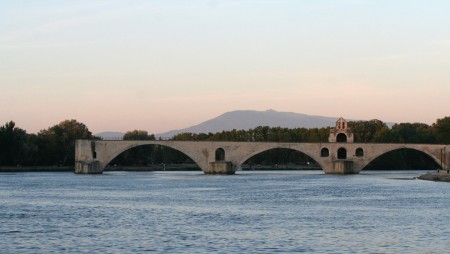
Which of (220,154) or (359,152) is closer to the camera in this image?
(359,152)

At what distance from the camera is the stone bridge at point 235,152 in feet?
430

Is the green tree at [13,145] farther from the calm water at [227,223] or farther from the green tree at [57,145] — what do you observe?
the calm water at [227,223]

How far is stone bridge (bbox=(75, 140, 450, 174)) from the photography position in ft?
430

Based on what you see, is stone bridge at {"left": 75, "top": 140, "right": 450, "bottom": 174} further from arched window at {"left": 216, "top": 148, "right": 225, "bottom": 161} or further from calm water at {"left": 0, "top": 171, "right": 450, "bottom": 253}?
calm water at {"left": 0, "top": 171, "right": 450, "bottom": 253}

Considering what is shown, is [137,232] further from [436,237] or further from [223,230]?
[436,237]

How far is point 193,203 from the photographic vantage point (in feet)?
199

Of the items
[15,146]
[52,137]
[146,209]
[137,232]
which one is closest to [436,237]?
[137,232]

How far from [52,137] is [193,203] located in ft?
306

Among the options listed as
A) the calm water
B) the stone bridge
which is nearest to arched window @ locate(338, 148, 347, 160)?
the stone bridge

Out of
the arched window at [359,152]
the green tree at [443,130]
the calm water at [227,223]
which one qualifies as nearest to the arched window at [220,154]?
the arched window at [359,152]

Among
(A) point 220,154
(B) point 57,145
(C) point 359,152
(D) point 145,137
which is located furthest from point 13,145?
(D) point 145,137

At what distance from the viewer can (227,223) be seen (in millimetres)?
45469

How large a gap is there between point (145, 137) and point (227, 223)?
474 ft

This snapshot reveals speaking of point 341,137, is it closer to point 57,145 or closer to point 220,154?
point 220,154
